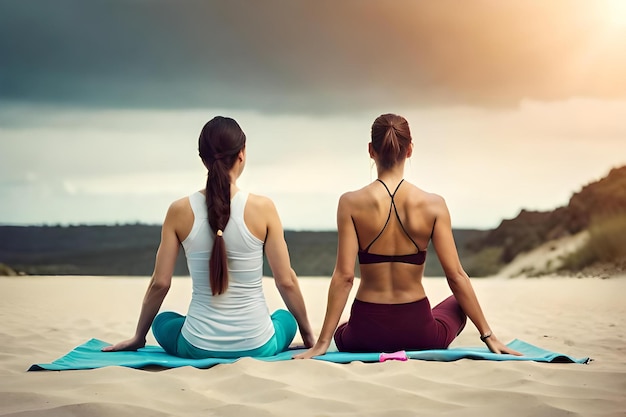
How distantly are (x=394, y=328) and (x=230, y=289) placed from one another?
2.64ft

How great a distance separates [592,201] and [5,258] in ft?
40.8

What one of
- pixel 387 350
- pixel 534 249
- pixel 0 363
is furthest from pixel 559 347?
pixel 534 249

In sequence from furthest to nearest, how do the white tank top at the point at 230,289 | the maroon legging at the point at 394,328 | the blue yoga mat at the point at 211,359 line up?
the maroon legging at the point at 394,328 < the white tank top at the point at 230,289 < the blue yoga mat at the point at 211,359

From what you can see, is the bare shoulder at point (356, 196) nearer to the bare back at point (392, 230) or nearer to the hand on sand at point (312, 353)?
the bare back at point (392, 230)

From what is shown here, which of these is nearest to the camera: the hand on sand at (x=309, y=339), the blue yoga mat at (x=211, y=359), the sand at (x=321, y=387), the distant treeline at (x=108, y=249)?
the sand at (x=321, y=387)

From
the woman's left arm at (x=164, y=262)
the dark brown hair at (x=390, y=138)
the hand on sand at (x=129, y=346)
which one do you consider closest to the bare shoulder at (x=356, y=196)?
the dark brown hair at (x=390, y=138)

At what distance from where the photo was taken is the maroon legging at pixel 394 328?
3551 mm

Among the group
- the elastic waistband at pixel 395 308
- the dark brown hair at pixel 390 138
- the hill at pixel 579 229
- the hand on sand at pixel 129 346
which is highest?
the hill at pixel 579 229

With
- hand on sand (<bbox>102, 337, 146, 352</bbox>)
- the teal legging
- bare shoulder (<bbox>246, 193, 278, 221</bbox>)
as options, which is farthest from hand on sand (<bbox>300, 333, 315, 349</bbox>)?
hand on sand (<bbox>102, 337, 146, 352</bbox>)

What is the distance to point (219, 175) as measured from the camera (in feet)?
11.2

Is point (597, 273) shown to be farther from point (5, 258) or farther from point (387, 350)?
point (5, 258)

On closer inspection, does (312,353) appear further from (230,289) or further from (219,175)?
(219,175)

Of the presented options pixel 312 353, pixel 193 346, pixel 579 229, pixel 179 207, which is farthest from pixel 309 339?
pixel 579 229

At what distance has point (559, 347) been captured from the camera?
4477 mm
